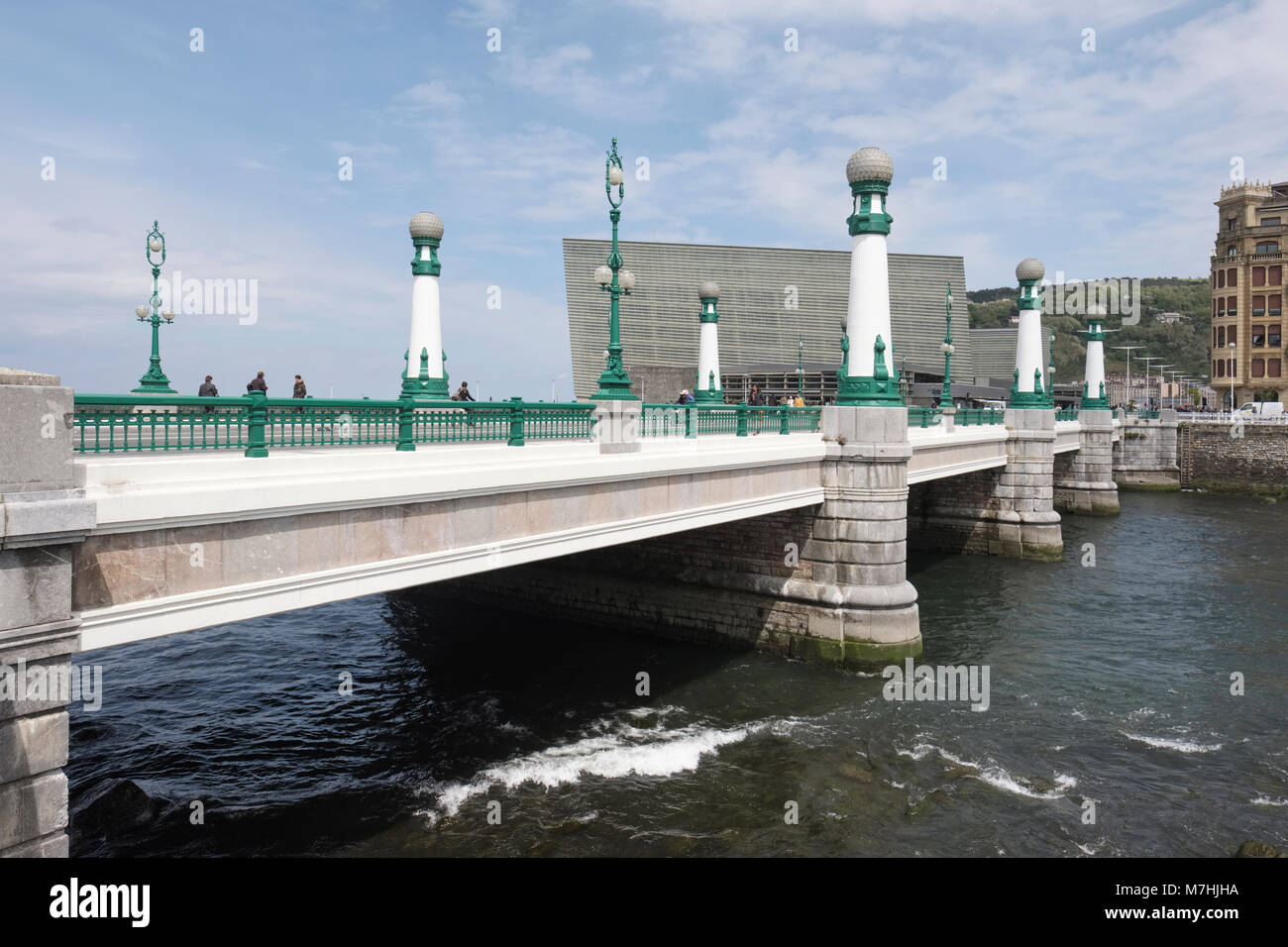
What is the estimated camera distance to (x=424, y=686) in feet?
53.3

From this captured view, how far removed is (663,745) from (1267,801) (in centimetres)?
854

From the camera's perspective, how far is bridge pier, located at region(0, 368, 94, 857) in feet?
18.4

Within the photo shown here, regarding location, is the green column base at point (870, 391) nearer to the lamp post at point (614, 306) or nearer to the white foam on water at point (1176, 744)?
the lamp post at point (614, 306)

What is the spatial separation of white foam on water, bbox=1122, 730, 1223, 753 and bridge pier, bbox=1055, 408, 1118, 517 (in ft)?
101

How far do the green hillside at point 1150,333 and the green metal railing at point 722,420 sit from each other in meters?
114

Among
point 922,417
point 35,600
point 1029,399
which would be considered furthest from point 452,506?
point 1029,399

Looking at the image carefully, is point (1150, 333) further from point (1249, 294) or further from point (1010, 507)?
point (1010, 507)

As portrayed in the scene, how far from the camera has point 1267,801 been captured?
11.6 metres

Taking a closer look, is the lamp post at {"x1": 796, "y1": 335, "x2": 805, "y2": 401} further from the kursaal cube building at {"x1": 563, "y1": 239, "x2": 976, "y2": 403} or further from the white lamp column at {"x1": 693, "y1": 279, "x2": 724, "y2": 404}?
the white lamp column at {"x1": 693, "y1": 279, "x2": 724, "y2": 404}

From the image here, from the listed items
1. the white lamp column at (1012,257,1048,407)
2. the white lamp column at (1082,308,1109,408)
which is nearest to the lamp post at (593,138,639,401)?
the white lamp column at (1012,257,1048,407)

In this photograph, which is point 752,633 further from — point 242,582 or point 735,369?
point 735,369

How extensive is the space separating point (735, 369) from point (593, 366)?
1166 cm

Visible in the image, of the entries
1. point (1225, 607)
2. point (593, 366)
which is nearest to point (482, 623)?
point (1225, 607)

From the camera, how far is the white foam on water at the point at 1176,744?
1351cm
